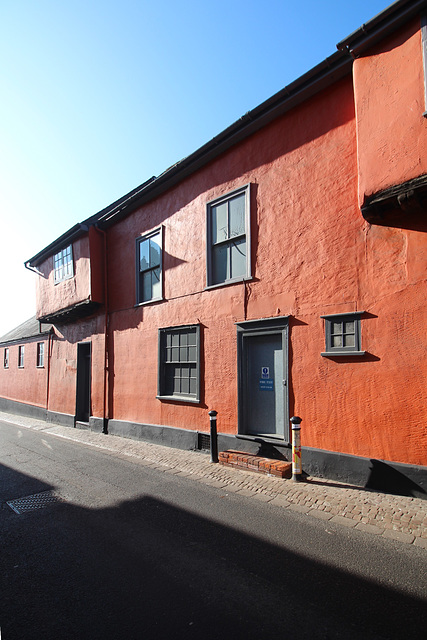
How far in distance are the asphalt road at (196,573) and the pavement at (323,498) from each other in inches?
9.1

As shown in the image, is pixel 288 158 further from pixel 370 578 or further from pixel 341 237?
pixel 370 578

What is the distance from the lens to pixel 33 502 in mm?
5324

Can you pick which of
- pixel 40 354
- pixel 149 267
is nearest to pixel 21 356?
pixel 40 354

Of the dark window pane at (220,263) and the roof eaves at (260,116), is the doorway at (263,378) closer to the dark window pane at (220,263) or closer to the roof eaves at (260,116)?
the dark window pane at (220,263)

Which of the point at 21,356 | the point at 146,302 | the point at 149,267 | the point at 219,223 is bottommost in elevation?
the point at 21,356

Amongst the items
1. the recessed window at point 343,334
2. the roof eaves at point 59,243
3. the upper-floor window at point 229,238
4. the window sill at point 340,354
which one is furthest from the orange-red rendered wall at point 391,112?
the roof eaves at point 59,243

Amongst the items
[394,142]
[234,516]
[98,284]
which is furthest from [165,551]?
[98,284]

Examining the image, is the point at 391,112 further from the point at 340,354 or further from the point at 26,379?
the point at 26,379

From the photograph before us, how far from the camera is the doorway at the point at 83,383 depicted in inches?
539

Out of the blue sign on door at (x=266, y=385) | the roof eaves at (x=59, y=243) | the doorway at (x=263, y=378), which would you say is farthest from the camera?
the roof eaves at (x=59, y=243)

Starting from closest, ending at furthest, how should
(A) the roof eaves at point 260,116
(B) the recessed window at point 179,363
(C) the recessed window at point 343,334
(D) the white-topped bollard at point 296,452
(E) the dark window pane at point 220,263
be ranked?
(C) the recessed window at point 343,334 < (D) the white-topped bollard at point 296,452 < (A) the roof eaves at point 260,116 < (E) the dark window pane at point 220,263 < (B) the recessed window at point 179,363

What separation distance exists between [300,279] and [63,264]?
10.3m

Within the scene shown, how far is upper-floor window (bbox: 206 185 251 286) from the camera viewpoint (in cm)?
807

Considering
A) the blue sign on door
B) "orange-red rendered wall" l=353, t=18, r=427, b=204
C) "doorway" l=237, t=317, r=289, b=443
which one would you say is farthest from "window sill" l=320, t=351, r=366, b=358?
"orange-red rendered wall" l=353, t=18, r=427, b=204
